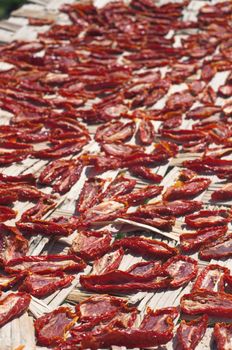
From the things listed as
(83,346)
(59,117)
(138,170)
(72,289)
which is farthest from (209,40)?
(83,346)

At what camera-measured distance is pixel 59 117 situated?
4.38 meters

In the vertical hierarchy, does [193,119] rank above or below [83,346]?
below

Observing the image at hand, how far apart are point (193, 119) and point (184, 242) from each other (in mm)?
1369

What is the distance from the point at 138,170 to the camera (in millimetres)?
3779

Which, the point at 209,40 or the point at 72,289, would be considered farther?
the point at 209,40

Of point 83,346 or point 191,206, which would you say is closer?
point 83,346

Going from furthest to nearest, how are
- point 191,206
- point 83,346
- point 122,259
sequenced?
point 191,206 → point 122,259 → point 83,346

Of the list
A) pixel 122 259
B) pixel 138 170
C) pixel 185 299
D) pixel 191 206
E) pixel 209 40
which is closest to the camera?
pixel 185 299

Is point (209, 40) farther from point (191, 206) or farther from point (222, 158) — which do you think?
point (191, 206)

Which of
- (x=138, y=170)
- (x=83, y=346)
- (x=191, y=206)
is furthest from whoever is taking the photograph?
(x=138, y=170)

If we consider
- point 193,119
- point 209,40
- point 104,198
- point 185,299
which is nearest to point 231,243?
point 185,299

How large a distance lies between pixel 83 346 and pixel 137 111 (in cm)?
217

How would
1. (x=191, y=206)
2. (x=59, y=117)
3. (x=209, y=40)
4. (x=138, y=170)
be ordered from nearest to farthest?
(x=191, y=206) → (x=138, y=170) → (x=59, y=117) → (x=209, y=40)

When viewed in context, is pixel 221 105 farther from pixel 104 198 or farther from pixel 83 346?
pixel 83 346
